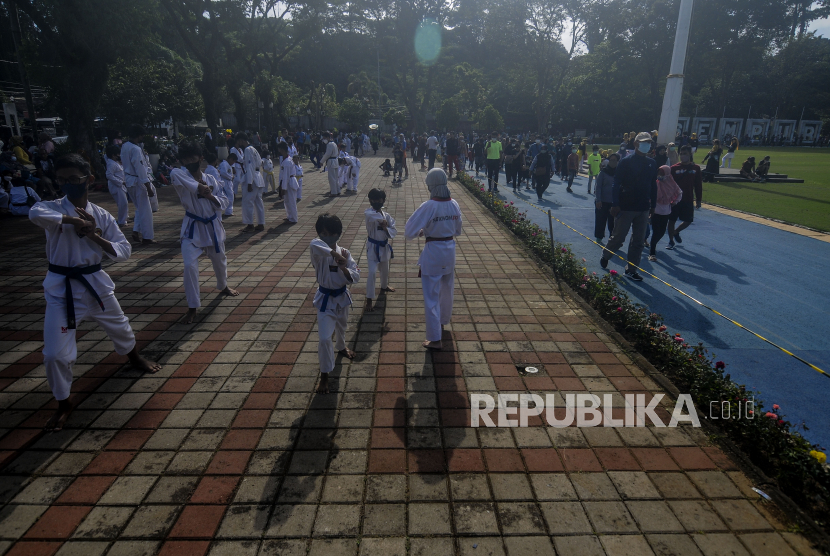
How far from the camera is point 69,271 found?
407 centimetres

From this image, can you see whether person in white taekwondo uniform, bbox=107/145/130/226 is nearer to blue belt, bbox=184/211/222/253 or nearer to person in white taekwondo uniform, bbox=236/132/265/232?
person in white taekwondo uniform, bbox=236/132/265/232

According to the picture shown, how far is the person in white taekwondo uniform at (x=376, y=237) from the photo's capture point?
20.1 ft

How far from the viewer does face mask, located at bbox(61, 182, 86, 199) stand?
409 centimetres

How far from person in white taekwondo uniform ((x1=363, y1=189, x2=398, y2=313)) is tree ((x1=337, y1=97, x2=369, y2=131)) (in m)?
40.2

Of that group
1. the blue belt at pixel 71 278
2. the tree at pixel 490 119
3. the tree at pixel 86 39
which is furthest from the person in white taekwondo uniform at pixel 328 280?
the tree at pixel 490 119

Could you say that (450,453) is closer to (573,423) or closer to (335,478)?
(335,478)

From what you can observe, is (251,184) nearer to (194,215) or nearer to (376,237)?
(194,215)

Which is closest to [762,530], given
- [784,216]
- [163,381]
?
[163,381]

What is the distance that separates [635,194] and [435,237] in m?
4.35

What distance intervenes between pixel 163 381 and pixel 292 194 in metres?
7.89

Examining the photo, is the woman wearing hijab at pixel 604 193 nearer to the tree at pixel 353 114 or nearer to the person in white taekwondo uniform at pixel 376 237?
the person in white taekwondo uniform at pixel 376 237

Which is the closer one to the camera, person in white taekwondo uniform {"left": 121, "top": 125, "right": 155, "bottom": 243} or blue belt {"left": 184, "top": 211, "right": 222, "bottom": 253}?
blue belt {"left": 184, "top": 211, "right": 222, "bottom": 253}

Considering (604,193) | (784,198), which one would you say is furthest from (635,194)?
(784,198)

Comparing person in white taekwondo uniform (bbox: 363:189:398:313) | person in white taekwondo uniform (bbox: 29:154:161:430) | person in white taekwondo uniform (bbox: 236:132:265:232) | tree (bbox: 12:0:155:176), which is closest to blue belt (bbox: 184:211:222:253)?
person in white taekwondo uniform (bbox: 29:154:161:430)
